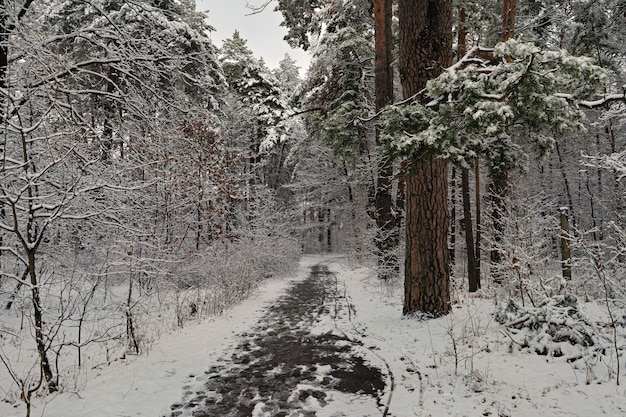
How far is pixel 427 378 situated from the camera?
→ 4672 millimetres

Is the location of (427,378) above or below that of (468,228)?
below

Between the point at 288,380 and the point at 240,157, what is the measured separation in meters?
10.9

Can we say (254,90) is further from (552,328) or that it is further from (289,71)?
(552,328)

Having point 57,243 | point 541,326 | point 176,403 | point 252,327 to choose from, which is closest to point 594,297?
point 541,326

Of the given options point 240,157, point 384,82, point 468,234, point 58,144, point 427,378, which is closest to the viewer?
point 427,378

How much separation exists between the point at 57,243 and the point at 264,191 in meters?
14.5

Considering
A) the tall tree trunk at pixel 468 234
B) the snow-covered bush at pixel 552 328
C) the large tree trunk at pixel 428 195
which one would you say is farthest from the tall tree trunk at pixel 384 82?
the snow-covered bush at pixel 552 328

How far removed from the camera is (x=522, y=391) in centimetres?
408

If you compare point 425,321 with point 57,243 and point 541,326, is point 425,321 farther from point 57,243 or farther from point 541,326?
point 57,243

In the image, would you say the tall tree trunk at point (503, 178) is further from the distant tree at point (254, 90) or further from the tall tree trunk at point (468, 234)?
the distant tree at point (254, 90)

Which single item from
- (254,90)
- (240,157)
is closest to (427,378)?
(240,157)

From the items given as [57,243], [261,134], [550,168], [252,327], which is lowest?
[252,327]

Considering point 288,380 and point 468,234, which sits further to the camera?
point 468,234

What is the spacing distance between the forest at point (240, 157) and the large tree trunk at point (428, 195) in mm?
36
